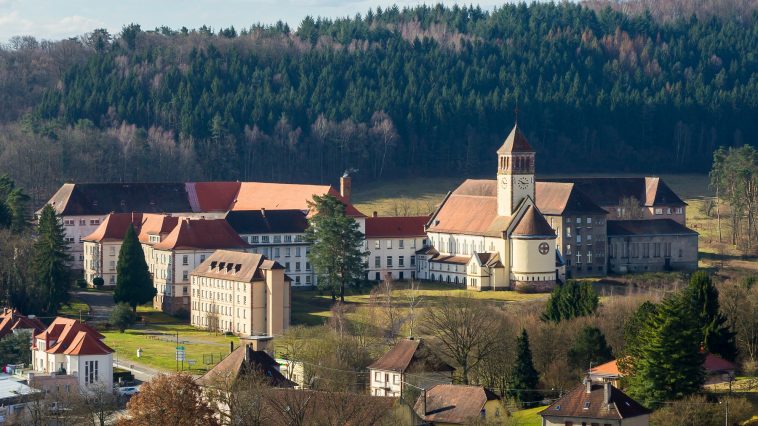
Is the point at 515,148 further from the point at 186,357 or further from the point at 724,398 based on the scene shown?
the point at 724,398

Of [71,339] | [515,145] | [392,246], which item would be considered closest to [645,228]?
[515,145]

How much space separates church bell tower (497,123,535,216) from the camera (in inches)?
4232

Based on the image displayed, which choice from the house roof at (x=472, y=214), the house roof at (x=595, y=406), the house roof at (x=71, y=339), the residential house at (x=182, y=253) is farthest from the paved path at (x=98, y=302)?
the house roof at (x=595, y=406)

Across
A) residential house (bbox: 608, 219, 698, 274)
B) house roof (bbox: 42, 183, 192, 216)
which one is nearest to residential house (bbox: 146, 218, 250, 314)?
house roof (bbox: 42, 183, 192, 216)

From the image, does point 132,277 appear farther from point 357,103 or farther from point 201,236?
point 357,103

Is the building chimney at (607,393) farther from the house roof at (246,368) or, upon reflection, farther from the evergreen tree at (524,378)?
the house roof at (246,368)

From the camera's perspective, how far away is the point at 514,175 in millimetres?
108000

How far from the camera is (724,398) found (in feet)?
216

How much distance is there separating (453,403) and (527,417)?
320 cm

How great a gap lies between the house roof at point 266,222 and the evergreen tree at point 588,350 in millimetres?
35173

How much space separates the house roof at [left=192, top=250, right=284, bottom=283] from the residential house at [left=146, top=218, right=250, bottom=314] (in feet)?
4.35

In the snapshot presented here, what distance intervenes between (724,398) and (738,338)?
10718mm

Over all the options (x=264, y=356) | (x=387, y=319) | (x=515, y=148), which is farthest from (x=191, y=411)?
(x=515, y=148)

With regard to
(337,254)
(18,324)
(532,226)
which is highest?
(532,226)
